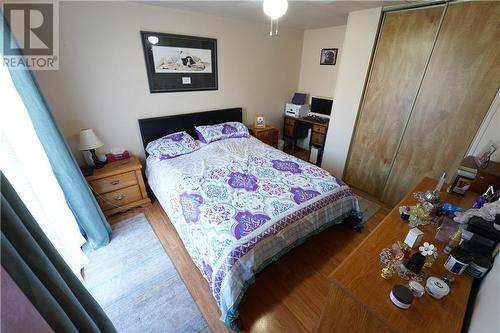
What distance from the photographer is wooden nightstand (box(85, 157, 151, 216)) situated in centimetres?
217

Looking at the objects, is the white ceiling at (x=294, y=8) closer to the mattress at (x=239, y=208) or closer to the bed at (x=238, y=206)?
the bed at (x=238, y=206)

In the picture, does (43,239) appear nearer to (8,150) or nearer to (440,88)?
(8,150)

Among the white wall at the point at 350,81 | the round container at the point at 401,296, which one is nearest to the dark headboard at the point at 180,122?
the white wall at the point at 350,81

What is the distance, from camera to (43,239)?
2.29ft

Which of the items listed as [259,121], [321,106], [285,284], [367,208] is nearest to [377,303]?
[285,284]

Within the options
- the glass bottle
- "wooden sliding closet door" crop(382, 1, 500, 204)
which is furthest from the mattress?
"wooden sliding closet door" crop(382, 1, 500, 204)

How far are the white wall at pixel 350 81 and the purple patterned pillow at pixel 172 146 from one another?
6.57 ft

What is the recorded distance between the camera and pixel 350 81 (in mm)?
2668

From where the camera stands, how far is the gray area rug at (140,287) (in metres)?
1.43

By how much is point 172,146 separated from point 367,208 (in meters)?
2.57

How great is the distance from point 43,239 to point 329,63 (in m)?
3.95

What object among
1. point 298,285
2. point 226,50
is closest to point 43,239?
point 298,285

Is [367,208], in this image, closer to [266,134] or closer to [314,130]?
[314,130]

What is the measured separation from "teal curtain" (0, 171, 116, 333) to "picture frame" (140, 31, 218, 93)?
2.29 metres
